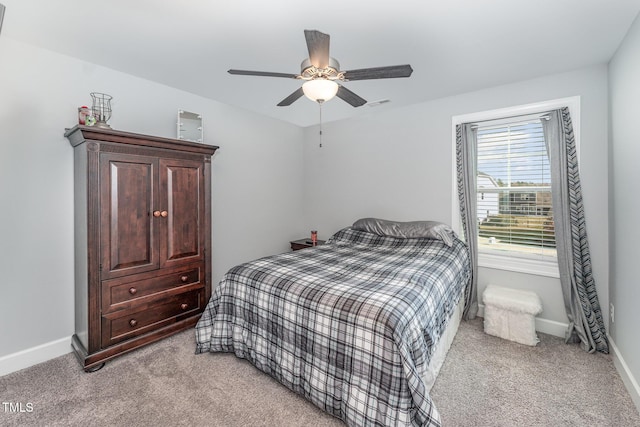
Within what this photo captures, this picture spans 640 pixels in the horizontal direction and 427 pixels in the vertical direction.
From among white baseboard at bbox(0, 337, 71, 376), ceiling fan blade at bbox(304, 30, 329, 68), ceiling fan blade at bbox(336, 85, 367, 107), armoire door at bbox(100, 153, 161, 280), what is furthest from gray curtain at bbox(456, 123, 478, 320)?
white baseboard at bbox(0, 337, 71, 376)

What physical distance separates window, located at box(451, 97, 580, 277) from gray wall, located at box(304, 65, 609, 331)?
8 cm

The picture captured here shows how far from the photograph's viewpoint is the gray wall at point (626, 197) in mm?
1828

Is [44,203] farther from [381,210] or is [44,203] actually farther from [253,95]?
[381,210]

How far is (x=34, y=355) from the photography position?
87.4 inches

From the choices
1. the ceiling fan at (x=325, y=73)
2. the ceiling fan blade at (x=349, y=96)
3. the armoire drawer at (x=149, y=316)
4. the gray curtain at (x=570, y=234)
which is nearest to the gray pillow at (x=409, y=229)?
the gray curtain at (x=570, y=234)

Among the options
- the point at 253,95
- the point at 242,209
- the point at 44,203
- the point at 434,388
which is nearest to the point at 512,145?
the point at 434,388

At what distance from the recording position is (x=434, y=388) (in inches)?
76.5

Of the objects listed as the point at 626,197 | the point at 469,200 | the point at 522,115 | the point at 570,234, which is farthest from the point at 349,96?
the point at 570,234

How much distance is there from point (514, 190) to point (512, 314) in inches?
49.2

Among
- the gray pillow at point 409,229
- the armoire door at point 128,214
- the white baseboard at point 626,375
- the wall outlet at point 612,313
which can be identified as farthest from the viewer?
the gray pillow at point 409,229

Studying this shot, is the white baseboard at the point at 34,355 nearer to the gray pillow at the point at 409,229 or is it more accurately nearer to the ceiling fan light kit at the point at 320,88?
the ceiling fan light kit at the point at 320,88

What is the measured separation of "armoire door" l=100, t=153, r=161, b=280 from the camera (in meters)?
2.16

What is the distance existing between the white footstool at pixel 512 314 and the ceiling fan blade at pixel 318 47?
2.52 m

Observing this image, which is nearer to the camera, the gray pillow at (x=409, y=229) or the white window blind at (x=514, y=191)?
the white window blind at (x=514, y=191)
